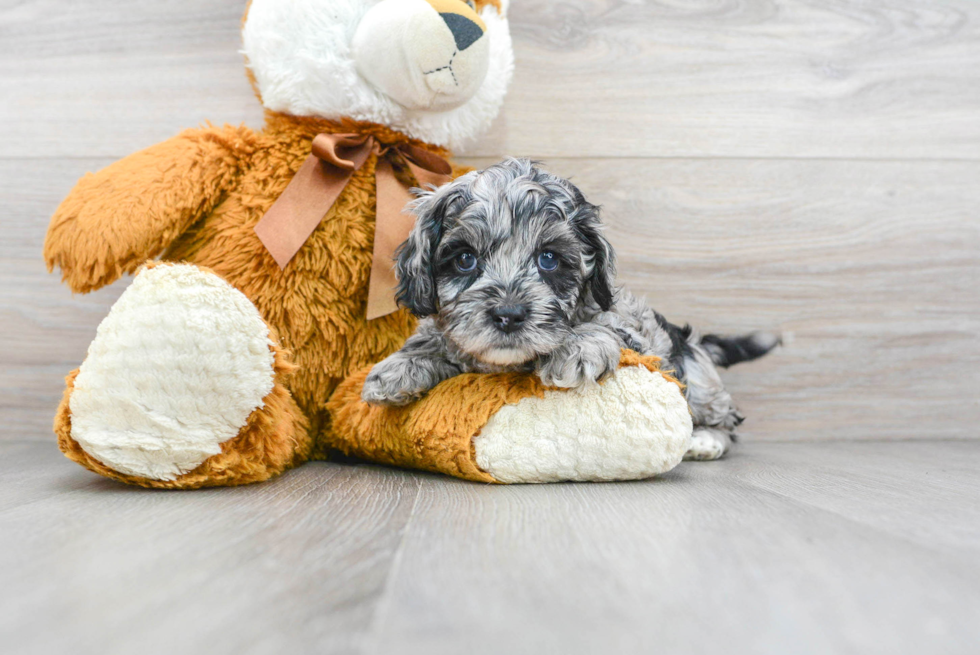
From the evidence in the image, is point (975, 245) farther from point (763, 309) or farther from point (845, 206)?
point (763, 309)

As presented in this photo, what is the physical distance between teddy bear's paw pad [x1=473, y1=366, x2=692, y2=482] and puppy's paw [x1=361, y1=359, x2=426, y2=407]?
16 centimetres

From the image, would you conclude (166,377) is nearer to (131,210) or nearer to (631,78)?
(131,210)

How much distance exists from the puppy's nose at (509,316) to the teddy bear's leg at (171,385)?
0.40 metres

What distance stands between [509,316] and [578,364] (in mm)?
154

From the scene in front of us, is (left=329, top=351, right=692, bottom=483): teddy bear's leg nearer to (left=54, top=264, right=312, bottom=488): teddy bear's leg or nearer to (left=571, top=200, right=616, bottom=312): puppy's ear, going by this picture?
(left=571, top=200, right=616, bottom=312): puppy's ear

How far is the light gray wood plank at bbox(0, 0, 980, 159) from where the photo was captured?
70.7 inches

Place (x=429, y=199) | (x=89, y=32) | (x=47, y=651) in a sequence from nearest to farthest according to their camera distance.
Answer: (x=47, y=651)
(x=429, y=199)
(x=89, y=32)

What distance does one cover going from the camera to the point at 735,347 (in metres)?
1.75

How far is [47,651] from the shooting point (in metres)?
0.58

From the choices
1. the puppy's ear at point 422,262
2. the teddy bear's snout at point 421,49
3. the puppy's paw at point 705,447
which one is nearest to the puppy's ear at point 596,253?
the puppy's ear at point 422,262

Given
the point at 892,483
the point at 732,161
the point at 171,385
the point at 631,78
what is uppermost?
the point at 631,78

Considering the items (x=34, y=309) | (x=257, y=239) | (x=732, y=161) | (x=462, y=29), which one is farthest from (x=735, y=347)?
(x=34, y=309)

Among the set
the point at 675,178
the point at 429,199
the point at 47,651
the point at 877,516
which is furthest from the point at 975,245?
the point at 47,651

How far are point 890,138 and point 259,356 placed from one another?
1.71 m
